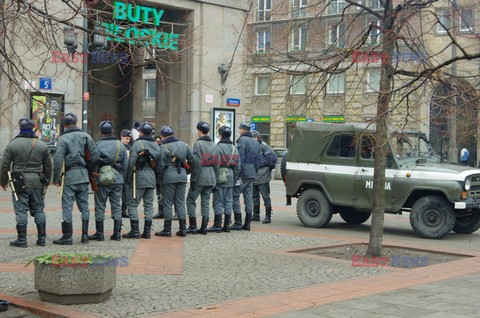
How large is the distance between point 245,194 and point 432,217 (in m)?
3.60

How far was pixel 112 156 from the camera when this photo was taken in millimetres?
12828

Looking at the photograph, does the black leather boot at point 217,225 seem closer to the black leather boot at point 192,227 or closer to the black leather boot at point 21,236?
the black leather boot at point 192,227

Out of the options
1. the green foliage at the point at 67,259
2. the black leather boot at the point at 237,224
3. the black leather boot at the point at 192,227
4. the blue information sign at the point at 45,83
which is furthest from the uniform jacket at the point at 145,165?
the blue information sign at the point at 45,83

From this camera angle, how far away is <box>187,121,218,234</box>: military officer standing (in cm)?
1396

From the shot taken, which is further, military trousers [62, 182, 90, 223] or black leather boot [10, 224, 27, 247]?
military trousers [62, 182, 90, 223]

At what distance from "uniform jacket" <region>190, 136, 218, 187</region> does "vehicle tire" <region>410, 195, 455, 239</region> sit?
12.6 feet

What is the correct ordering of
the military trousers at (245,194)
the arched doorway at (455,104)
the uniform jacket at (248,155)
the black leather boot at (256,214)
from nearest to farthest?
the arched doorway at (455,104)
the military trousers at (245,194)
the uniform jacket at (248,155)
the black leather boot at (256,214)

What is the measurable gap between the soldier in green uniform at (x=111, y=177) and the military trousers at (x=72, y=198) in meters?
0.34

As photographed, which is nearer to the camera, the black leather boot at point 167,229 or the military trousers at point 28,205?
the military trousers at point 28,205

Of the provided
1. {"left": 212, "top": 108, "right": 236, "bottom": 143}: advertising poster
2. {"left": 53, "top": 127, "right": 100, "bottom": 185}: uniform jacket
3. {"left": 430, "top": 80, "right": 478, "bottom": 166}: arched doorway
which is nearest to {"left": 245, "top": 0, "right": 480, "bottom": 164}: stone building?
{"left": 430, "top": 80, "right": 478, "bottom": 166}: arched doorway

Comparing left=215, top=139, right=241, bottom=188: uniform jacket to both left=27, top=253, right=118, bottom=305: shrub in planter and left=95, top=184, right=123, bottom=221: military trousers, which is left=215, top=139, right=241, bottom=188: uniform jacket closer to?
left=95, top=184, right=123, bottom=221: military trousers

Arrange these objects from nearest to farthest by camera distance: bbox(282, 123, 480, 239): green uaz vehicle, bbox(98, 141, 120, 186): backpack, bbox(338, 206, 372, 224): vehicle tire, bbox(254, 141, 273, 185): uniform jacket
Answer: bbox(98, 141, 120, 186): backpack < bbox(282, 123, 480, 239): green uaz vehicle < bbox(254, 141, 273, 185): uniform jacket < bbox(338, 206, 372, 224): vehicle tire

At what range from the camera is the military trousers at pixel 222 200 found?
14.5 metres

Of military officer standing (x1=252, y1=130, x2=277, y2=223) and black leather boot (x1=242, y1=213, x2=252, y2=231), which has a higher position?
military officer standing (x1=252, y1=130, x2=277, y2=223)
